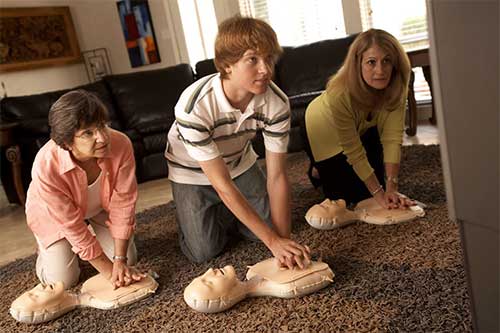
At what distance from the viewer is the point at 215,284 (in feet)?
3.82

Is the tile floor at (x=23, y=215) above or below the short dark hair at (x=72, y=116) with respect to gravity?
below

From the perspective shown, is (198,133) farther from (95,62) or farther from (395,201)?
(95,62)

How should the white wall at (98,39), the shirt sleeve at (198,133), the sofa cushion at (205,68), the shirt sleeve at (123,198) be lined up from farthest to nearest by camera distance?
the white wall at (98,39), the sofa cushion at (205,68), the shirt sleeve at (123,198), the shirt sleeve at (198,133)

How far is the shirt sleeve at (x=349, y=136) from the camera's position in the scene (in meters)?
1.65

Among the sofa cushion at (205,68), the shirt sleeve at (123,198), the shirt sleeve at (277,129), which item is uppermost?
the sofa cushion at (205,68)

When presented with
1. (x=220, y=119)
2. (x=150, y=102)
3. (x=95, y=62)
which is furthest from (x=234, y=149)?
(x=95, y=62)

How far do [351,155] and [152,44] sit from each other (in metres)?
3.43

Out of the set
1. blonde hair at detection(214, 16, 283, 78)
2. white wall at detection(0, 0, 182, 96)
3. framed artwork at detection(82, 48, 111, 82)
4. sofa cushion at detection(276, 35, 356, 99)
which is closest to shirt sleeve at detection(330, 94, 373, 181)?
blonde hair at detection(214, 16, 283, 78)

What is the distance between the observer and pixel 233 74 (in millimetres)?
1209

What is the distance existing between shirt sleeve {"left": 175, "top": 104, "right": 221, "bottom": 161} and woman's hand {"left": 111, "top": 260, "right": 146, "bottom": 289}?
407mm

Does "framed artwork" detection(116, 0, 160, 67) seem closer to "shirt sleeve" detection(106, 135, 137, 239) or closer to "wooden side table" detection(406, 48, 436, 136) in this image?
"wooden side table" detection(406, 48, 436, 136)

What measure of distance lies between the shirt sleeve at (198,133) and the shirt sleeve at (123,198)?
26 centimetres

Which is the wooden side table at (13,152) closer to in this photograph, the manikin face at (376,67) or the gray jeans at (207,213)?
the gray jeans at (207,213)

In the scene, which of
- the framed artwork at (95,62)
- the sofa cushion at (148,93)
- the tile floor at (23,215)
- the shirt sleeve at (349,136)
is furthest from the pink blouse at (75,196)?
the framed artwork at (95,62)
